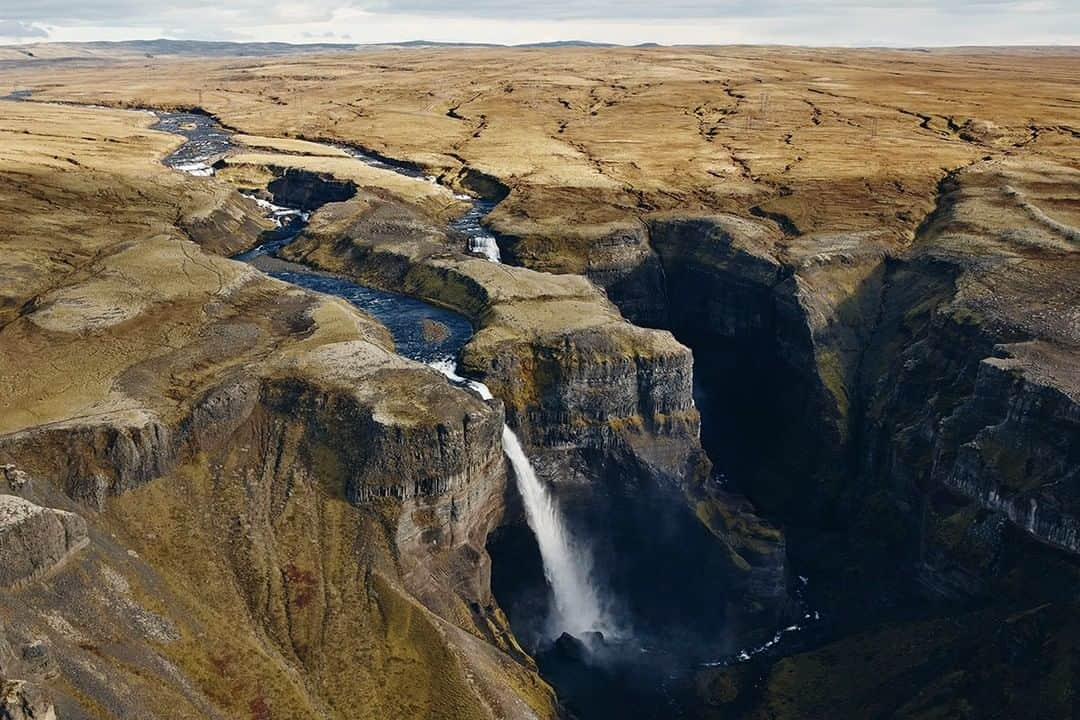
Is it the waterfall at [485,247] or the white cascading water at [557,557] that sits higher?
the waterfall at [485,247]

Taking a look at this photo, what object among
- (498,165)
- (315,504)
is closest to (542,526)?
(315,504)

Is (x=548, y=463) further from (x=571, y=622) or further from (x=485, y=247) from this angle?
(x=485, y=247)

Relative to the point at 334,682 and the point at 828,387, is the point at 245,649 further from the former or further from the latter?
the point at 828,387

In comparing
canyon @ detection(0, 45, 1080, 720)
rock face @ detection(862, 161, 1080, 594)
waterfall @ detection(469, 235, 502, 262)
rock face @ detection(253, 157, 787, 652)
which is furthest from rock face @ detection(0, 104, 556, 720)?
rock face @ detection(862, 161, 1080, 594)

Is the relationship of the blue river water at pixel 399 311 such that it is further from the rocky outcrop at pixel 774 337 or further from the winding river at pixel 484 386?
the rocky outcrop at pixel 774 337

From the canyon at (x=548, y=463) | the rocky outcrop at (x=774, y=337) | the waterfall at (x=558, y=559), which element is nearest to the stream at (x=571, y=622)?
the waterfall at (x=558, y=559)

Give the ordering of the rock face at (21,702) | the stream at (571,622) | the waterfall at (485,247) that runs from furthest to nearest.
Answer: the waterfall at (485,247), the stream at (571,622), the rock face at (21,702)
